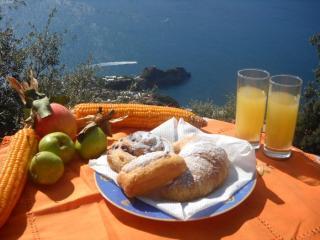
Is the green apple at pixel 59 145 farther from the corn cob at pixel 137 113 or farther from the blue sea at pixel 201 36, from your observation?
the blue sea at pixel 201 36

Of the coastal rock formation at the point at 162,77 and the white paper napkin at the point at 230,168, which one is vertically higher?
the white paper napkin at the point at 230,168

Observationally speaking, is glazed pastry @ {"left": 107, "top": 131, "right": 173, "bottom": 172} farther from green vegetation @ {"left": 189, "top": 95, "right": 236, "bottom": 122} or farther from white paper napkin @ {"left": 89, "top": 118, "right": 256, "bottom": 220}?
green vegetation @ {"left": 189, "top": 95, "right": 236, "bottom": 122}

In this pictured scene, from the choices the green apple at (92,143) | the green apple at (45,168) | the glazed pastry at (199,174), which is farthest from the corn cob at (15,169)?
the glazed pastry at (199,174)

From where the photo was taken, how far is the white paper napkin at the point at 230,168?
945 mm

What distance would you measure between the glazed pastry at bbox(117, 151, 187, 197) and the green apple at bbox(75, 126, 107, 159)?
0.26 meters

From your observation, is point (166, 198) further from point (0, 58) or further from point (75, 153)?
point (0, 58)

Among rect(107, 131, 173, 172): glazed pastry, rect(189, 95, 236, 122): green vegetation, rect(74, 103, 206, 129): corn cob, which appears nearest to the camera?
rect(107, 131, 173, 172): glazed pastry

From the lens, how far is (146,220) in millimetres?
963

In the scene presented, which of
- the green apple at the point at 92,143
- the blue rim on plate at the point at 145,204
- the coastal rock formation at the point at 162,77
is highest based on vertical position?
the green apple at the point at 92,143

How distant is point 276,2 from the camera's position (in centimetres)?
2012

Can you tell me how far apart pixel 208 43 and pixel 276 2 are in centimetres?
591

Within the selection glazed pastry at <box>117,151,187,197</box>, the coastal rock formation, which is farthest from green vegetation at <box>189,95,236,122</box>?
glazed pastry at <box>117,151,187,197</box>

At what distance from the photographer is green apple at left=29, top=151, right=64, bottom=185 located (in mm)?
1098

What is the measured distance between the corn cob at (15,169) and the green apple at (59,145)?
0.13 feet
